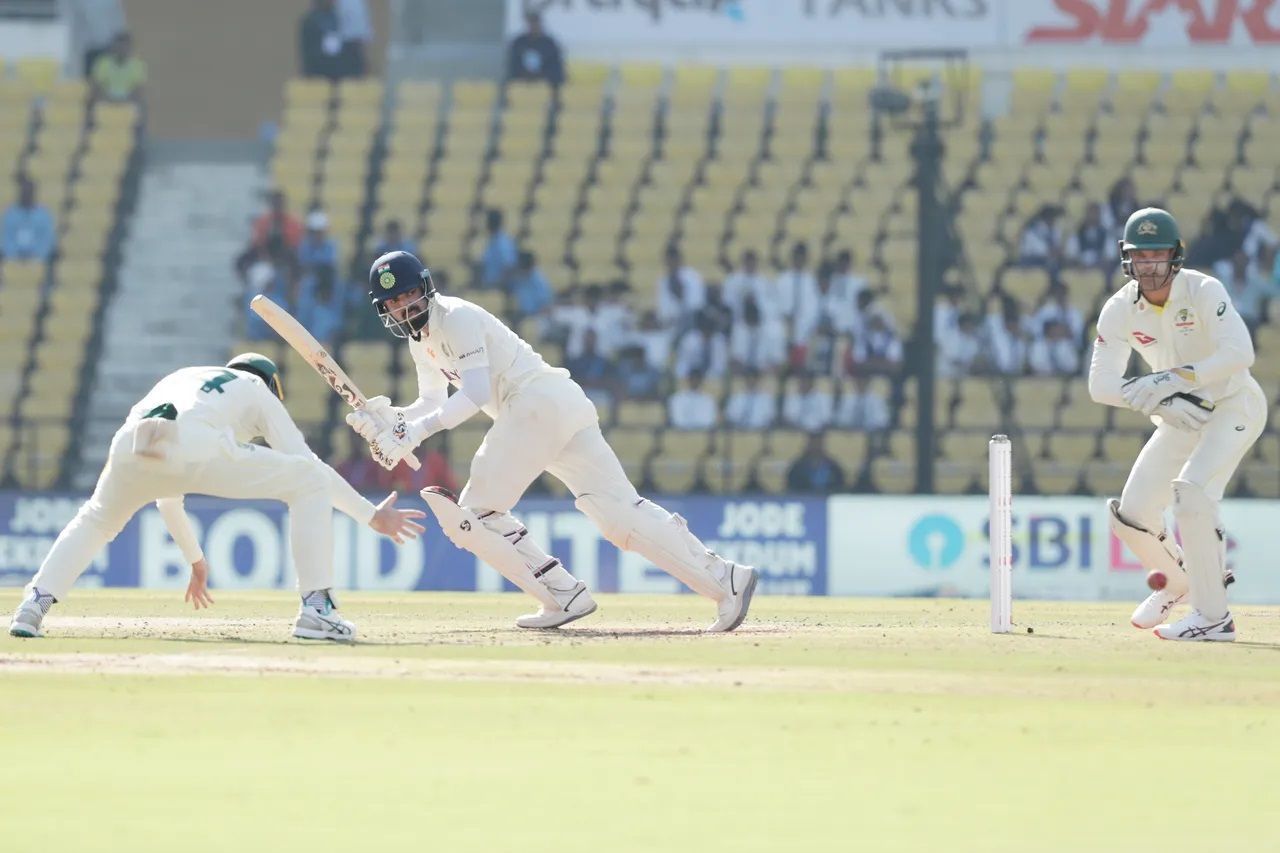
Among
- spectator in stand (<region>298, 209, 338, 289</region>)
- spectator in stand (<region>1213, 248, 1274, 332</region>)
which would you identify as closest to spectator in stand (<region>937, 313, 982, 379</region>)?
spectator in stand (<region>1213, 248, 1274, 332</region>)

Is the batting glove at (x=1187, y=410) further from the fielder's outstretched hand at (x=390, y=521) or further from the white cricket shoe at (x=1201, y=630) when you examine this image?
the fielder's outstretched hand at (x=390, y=521)

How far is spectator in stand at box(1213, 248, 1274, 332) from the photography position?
24.6 metres

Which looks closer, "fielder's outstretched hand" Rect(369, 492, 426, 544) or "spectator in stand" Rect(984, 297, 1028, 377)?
"fielder's outstretched hand" Rect(369, 492, 426, 544)

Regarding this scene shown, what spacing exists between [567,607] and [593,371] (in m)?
11.8

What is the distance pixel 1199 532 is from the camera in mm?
11430

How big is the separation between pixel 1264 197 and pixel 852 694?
19476 millimetres

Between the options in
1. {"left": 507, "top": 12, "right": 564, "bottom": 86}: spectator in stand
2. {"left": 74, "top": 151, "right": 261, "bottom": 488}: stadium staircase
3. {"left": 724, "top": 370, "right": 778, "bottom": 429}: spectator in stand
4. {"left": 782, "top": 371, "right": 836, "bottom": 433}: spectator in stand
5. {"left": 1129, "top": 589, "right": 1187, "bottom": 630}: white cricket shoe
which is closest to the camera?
{"left": 1129, "top": 589, "right": 1187, "bottom": 630}: white cricket shoe

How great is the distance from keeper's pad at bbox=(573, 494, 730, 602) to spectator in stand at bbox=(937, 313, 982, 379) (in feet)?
42.4

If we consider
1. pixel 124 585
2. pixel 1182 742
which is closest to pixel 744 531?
pixel 124 585

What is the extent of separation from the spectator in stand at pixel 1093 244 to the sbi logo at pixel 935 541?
4.95 metres

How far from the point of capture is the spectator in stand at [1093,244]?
25.4m

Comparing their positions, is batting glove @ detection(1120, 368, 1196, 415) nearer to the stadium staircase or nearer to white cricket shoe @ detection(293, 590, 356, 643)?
white cricket shoe @ detection(293, 590, 356, 643)

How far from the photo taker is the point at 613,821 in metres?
5.95

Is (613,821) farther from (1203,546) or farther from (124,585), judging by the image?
(124,585)
